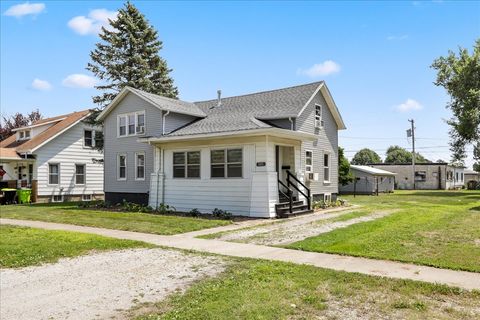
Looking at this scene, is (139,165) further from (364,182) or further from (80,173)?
(364,182)

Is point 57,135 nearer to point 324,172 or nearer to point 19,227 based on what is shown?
point 19,227

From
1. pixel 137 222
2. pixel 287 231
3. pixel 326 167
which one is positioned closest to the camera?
pixel 287 231

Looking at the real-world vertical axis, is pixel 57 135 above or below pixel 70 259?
above

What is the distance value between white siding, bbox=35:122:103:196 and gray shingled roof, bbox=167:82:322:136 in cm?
1122

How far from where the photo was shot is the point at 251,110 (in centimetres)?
2014

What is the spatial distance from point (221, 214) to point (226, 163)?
219cm

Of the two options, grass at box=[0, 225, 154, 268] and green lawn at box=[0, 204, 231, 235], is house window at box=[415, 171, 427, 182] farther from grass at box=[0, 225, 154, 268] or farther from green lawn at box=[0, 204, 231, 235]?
grass at box=[0, 225, 154, 268]

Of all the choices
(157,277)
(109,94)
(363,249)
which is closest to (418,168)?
(109,94)

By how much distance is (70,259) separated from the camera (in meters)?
8.49

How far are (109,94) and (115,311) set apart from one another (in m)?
24.4

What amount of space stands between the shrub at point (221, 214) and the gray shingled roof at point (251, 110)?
3318 mm

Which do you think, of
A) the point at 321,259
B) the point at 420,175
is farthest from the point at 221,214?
the point at 420,175

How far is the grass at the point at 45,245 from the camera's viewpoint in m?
8.48

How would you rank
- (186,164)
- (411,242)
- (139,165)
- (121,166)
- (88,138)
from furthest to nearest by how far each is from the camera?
(88,138), (121,166), (139,165), (186,164), (411,242)
